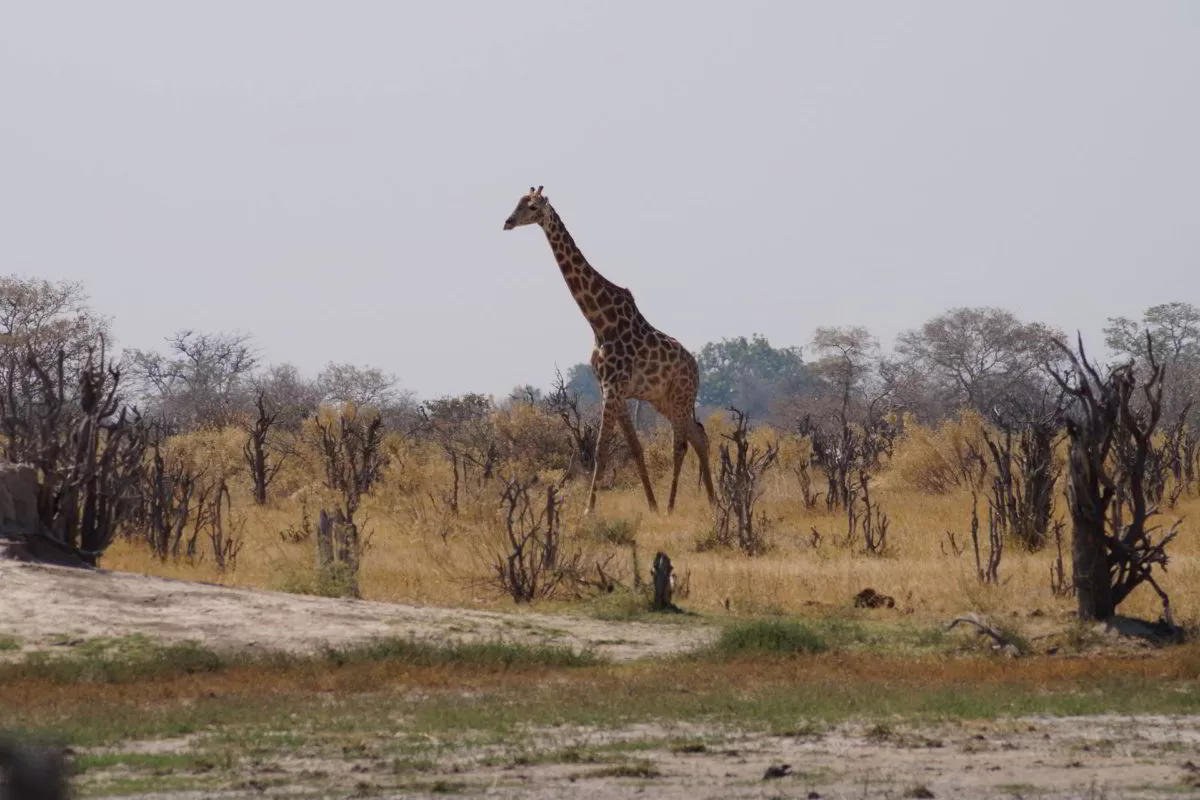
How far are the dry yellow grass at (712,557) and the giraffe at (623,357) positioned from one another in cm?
81

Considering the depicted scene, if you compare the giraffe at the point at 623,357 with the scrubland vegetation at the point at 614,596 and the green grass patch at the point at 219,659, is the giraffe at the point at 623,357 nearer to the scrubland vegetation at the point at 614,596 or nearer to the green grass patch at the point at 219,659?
the scrubland vegetation at the point at 614,596

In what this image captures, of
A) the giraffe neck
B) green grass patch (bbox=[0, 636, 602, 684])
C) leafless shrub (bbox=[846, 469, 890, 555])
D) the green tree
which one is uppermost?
the green tree

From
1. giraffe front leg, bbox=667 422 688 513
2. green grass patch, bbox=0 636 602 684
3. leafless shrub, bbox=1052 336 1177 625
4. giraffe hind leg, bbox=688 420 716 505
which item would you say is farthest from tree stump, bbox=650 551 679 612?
giraffe hind leg, bbox=688 420 716 505

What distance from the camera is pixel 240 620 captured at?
36.7ft

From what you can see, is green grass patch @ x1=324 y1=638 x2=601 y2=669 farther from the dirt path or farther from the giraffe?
the giraffe

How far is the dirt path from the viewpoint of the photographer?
1075 cm

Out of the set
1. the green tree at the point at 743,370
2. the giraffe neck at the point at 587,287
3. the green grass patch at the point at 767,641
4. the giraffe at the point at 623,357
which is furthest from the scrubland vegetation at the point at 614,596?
the green tree at the point at 743,370

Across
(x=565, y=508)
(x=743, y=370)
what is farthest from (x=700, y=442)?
(x=743, y=370)

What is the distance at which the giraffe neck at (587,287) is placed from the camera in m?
21.5

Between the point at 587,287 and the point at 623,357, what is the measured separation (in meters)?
1.02

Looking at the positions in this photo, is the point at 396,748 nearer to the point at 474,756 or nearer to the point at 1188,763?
the point at 474,756

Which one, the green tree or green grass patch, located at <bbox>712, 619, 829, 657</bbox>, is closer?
green grass patch, located at <bbox>712, 619, 829, 657</bbox>

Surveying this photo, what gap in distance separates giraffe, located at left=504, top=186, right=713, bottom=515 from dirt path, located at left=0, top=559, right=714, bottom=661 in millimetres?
8773

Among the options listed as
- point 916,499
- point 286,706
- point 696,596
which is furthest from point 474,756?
point 916,499
